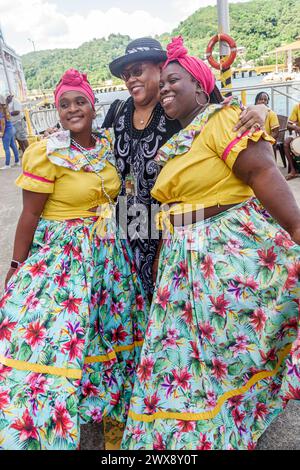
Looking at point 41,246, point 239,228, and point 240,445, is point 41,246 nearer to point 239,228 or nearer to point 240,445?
point 239,228

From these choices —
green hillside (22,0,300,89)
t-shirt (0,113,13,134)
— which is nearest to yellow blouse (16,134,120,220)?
t-shirt (0,113,13,134)

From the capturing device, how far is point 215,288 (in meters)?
1.73

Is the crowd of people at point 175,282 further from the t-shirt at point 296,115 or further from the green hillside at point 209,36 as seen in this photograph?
the green hillside at point 209,36

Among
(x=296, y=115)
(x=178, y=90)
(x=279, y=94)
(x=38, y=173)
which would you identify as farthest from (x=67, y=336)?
(x=279, y=94)

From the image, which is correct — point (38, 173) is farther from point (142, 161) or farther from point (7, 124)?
point (7, 124)

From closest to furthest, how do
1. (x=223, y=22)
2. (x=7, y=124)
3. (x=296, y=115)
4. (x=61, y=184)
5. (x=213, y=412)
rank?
(x=213, y=412) → (x=61, y=184) → (x=223, y=22) → (x=296, y=115) → (x=7, y=124)

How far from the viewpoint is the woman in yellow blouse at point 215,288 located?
1683 millimetres

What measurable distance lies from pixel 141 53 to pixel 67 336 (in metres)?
1.49

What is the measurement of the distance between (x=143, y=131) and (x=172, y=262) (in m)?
0.78

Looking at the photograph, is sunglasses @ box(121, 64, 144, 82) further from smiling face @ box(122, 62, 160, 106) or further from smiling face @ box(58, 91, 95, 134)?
smiling face @ box(58, 91, 95, 134)

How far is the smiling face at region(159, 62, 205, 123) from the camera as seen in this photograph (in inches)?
70.7

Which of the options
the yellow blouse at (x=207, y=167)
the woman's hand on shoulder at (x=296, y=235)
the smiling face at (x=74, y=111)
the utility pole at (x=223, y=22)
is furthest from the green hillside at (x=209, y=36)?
the woman's hand on shoulder at (x=296, y=235)

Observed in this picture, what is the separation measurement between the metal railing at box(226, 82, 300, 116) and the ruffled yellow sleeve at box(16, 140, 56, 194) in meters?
6.72

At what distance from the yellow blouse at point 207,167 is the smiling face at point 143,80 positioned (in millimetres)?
494
